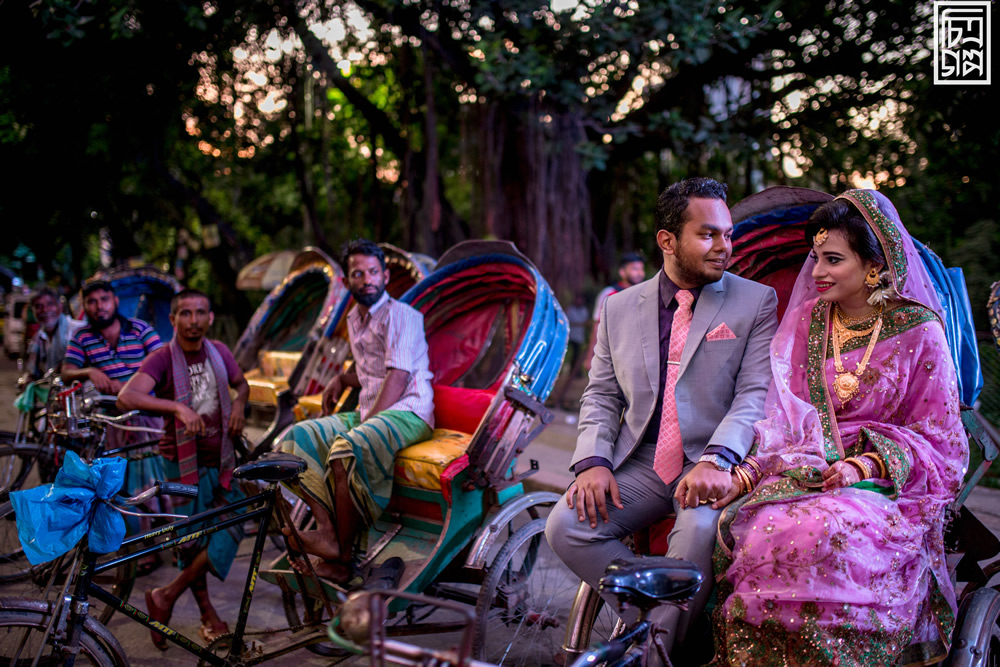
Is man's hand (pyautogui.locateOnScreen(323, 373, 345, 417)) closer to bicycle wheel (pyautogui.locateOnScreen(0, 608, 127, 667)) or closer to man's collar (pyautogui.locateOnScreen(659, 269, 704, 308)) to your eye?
bicycle wheel (pyautogui.locateOnScreen(0, 608, 127, 667))

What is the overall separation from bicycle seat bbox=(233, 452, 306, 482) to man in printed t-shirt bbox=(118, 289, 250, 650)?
92cm

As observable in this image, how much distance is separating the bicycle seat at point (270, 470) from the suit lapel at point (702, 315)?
1527 millimetres

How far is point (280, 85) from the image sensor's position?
30.5 ft

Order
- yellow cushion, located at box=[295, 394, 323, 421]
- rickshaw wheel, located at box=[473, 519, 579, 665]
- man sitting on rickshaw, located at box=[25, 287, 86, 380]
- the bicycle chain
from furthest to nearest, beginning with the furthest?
1. man sitting on rickshaw, located at box=[25, 287, 86, 380]
2. yellow cushion, located at box=[295, 394, 323, 421]
3. rickshaw wheel, located at box=[473, 519, 579, 665]
4. the bicycle chain

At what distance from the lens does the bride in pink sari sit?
196cm

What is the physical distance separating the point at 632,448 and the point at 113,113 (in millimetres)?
9205

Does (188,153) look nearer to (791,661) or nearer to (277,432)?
(277,432)

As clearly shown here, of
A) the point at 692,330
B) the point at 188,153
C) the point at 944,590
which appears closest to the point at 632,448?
the point at 692,330

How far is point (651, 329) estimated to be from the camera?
2.49m

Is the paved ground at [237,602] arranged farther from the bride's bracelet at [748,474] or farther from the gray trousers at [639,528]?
the bride's bracelet at [748,474]

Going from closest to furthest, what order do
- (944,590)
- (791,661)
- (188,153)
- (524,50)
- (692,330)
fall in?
(791,661) → (944,590) → (692,330) → (524,50) → (188,153)

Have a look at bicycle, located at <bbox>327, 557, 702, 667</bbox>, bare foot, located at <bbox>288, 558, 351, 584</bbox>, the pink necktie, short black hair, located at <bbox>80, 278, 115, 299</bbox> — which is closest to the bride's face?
the pink necktie
